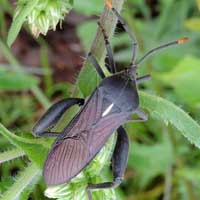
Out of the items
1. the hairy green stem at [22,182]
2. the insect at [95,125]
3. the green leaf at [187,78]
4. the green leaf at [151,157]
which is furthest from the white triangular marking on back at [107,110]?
the green leaf at [151,157]

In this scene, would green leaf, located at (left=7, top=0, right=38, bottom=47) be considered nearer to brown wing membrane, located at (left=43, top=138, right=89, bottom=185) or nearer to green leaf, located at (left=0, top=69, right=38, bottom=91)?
brown wing membrane, located at (left=43, top=138, right=89, bottom=185)

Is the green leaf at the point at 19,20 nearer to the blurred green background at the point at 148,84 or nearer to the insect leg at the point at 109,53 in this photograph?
the insect leg at the point at 109,53

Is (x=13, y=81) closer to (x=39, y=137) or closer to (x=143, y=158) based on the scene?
(x=39, y=137)

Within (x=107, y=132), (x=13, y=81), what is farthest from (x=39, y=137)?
(x=13, y=81)

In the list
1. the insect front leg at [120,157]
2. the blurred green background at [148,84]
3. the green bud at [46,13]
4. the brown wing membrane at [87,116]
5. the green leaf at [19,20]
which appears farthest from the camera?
the blurred green background at [148,84]

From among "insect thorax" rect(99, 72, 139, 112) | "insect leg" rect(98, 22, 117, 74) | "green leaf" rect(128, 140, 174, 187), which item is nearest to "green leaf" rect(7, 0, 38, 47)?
"insect leg" rect(98, 22, 117, 74)
